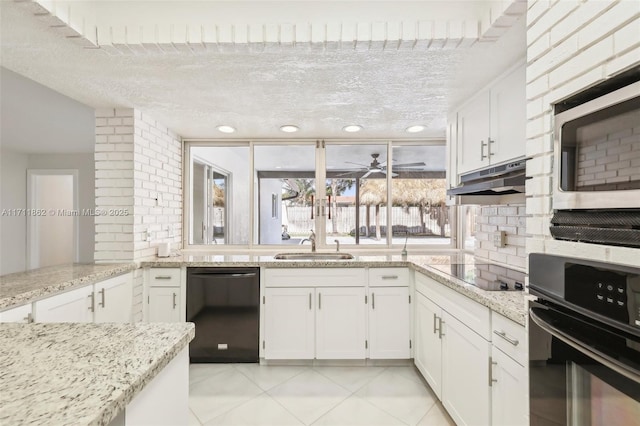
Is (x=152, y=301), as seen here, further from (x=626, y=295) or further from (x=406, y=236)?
(x=626, y=295)

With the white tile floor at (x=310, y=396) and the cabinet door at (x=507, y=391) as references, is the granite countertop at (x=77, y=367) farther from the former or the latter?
the white tile floor at (x=310, y=396)

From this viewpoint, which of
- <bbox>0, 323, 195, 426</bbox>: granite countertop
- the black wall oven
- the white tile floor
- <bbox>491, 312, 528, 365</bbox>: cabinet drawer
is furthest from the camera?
the white tile floor

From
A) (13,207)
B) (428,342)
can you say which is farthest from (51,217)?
(428,342)

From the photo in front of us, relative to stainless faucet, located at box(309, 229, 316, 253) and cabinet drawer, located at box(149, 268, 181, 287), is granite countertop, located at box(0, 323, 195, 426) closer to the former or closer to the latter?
cabinet drawer, located at box(149, 268, 181, 287)

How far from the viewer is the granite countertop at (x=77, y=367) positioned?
21.1 inches

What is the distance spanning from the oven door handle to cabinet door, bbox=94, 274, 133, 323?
2.55 m

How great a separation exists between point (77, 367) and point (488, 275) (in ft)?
6.59

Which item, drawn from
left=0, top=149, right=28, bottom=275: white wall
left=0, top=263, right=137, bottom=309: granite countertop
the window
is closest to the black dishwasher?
left=0, top=263, right=137, bottom=309: granite countertop

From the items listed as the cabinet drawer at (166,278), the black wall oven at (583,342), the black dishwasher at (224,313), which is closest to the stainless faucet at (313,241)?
the black dishwasher at (224,313)

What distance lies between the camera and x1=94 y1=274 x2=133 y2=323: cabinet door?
2191 mm

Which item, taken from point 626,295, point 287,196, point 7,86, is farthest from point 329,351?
point 7,86

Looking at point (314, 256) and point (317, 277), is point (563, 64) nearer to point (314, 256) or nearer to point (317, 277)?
point (317, 277)

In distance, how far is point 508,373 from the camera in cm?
129

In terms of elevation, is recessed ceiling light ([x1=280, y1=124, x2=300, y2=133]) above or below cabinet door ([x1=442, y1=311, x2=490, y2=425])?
above
